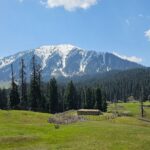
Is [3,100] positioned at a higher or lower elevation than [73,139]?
higher

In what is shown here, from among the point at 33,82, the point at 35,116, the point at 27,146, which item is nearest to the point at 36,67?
the point at 33,82

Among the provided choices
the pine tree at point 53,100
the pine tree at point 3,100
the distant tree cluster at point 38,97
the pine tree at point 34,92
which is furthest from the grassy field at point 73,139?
the pine tree at point 3,100

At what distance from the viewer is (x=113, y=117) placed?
86.9 metres

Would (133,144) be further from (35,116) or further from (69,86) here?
(69,86)

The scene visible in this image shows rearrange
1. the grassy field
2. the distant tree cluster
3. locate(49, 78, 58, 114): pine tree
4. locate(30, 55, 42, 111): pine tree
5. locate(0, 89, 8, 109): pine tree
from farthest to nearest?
locate(0, 89, 8, 109): pine tree
locate(49, 78, 58, 114): pine tree
the distant tree cluster
locate(30, 55, 42, 111): pine tree
the grassy field

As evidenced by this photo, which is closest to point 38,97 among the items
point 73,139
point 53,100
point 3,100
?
point 53,100

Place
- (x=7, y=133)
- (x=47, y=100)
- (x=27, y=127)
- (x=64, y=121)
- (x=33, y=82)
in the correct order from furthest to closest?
(x=47, y=100), (x=33, y=82), (x=64, y=121), (x=27, y=127), (x=7, y=133)

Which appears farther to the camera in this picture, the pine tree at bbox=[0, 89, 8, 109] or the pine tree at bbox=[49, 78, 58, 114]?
the pine tree at bbox=[0, 89, 8, 109]

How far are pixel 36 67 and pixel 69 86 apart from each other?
82.8ft

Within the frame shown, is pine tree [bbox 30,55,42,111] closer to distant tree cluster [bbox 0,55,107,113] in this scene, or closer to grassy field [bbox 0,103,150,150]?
distant tree cluster [bbox 0,55,107,113]

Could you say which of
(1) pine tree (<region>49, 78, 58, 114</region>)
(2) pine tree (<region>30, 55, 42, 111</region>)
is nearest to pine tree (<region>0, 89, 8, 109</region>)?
(1) pine tree (<region>49, 78, 58, 114</region>)

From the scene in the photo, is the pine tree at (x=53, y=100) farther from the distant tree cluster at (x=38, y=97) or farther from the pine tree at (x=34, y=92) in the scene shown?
the pine tree at (x=34, y=92)

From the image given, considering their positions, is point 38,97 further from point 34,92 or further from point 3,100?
point 3,100

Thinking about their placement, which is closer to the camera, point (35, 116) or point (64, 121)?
point (64, 121)
